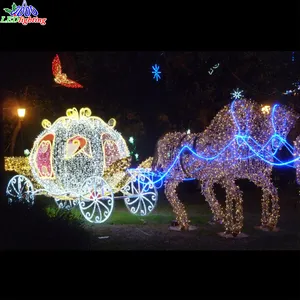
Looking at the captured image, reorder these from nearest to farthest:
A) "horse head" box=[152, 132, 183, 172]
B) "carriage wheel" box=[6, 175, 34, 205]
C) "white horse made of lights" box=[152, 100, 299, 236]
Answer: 1. "white horse made of lights" box=[152, 100, 299, 236]
2. "horse head" box=[152, 132, 183, 172]
3. "carriage wheel" box=[6, 175, 34, 205]

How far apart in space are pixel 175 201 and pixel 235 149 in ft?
5.36

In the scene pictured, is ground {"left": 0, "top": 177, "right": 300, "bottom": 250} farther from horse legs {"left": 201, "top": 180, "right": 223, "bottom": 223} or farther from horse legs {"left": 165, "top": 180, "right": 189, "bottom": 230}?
horse legs {"left": 201, "top": 180, "right": 223, "bottom": 223}

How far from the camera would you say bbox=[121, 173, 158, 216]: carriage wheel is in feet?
31.9

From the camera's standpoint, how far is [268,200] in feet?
27.9

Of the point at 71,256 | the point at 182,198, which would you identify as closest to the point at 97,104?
the point at 182,198

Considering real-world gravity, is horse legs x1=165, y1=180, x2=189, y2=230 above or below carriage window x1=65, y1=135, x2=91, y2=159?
below

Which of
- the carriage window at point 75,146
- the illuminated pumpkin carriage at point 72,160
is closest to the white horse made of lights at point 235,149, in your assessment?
the illuminated pumpkin carriage at point 72,160


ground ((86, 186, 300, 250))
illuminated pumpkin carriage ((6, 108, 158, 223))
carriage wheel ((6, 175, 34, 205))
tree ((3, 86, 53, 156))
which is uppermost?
tree ((3, 86, 53, 156))

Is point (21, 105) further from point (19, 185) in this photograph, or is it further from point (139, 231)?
point (139, 231)

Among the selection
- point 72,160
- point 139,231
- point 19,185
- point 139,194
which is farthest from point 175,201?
point 19,185

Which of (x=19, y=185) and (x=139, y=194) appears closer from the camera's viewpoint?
(x=139, y=194)

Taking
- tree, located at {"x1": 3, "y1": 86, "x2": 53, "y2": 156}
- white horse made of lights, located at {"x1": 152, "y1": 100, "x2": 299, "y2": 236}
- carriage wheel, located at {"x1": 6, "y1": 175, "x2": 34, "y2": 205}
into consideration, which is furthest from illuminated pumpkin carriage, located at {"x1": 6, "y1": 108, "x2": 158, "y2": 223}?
tree, located at {"x1": 3, "y1": 86, "x2": 53, "y2": 156}

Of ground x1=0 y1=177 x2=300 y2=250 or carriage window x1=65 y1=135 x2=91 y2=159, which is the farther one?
carriage window x1=65 y1=135 x2=91 y2=159

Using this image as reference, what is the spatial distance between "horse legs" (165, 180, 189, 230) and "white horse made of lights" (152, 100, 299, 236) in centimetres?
34
